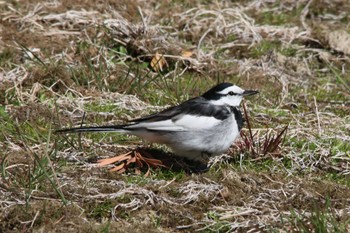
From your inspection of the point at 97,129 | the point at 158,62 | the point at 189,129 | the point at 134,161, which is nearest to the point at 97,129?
the point at 97,129

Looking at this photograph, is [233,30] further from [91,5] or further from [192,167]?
[192,167]

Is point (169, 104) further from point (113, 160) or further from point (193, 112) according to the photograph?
point (113, 160)

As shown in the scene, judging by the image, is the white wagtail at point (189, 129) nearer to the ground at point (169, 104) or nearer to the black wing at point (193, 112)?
the black wing at point (193, 112)

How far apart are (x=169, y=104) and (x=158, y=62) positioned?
0.87 m

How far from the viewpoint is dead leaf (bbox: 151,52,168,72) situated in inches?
338

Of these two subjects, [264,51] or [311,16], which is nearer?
[264,51]

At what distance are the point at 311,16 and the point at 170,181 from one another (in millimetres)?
5115

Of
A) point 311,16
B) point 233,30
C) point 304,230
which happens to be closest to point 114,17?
point 233,30

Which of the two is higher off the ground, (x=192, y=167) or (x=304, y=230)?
(x=304, y=230)

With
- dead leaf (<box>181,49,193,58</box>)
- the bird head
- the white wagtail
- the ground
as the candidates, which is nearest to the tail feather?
the white wagtail

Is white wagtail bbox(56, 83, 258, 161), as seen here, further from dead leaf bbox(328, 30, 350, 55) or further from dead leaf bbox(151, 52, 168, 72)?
dead leaf bbox(328, 30, 350, 55)

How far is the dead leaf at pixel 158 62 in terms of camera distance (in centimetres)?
858

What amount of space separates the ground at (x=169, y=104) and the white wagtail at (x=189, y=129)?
6.7 inches

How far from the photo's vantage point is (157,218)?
5.53 m
